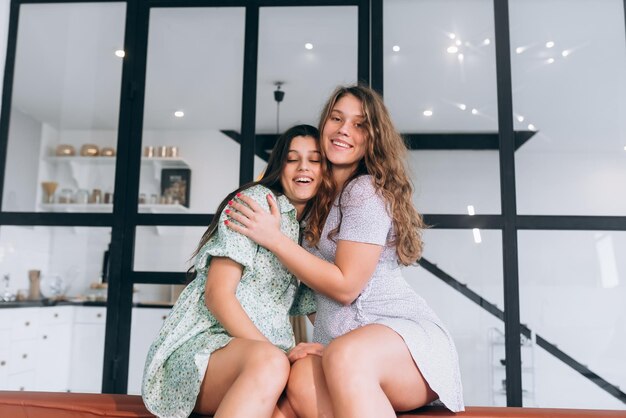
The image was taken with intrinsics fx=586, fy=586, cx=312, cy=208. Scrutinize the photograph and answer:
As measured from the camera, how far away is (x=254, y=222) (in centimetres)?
154

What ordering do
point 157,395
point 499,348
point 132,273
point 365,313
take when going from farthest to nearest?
point 132,273 < point 499,348 < point 365,313 < point 157,395

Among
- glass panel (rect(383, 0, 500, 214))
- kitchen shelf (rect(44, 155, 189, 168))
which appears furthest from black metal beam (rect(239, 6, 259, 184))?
glass panel (rect(383, 0, 500, 214))

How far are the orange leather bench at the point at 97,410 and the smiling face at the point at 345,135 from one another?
2.43ft

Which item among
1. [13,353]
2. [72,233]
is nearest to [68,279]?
[72,233]

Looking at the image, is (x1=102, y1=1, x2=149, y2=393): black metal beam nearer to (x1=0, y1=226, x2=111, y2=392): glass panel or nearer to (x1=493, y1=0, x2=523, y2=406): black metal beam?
(x1=0, y1=226, x2=111, y2=392): glass panel

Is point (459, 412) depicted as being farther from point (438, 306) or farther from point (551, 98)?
point (551, 98)

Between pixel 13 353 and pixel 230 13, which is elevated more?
pixel 230 13

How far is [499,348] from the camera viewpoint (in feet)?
8.51

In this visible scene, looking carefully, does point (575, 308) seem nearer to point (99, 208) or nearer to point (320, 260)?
point (320, 260)

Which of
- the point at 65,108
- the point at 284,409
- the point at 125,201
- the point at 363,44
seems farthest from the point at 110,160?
the point at 284,409

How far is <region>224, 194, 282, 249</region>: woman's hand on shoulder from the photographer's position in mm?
1521

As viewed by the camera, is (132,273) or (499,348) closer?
(499,348)

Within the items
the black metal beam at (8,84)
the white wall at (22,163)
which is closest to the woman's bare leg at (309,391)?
the white wall at (22,163)

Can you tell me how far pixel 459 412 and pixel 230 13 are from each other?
2.18 meters
